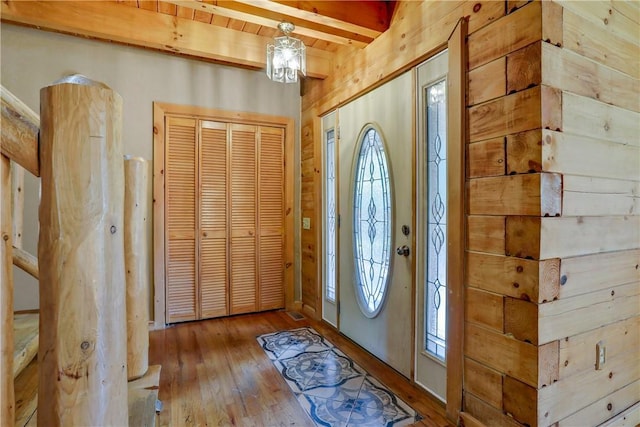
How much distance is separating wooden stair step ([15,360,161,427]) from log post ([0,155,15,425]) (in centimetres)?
58

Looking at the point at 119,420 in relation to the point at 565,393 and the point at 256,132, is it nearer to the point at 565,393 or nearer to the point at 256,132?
the point at 565,393

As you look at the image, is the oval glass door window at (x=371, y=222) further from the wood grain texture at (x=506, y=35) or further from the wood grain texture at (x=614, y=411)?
the wood grain texture at (x=614, y=411)

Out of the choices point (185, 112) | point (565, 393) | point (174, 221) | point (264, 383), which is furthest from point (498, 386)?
point (185, 112)

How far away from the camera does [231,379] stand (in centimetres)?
214

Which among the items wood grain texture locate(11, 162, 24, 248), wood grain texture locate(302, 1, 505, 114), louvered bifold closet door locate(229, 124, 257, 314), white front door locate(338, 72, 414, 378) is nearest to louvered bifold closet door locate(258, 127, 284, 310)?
louvered bifold closet door locate(229, 124, 257, 314)

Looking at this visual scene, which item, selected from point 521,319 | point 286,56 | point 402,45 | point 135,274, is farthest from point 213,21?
point 521,319

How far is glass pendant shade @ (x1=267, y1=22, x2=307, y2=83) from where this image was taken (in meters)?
2.31

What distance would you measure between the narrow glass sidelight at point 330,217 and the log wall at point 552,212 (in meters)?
1.49

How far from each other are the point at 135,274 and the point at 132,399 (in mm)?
647

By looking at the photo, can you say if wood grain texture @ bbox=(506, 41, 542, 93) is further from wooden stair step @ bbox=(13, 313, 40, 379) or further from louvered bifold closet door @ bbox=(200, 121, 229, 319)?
louvered bifold closet door @ bbox=(200, 121, 229, 319)

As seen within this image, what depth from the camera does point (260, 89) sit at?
11.2 ft

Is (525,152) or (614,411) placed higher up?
(525,152)

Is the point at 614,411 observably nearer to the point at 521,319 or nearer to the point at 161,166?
the point at 521,319

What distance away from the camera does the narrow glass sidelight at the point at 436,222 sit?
6.08ft
